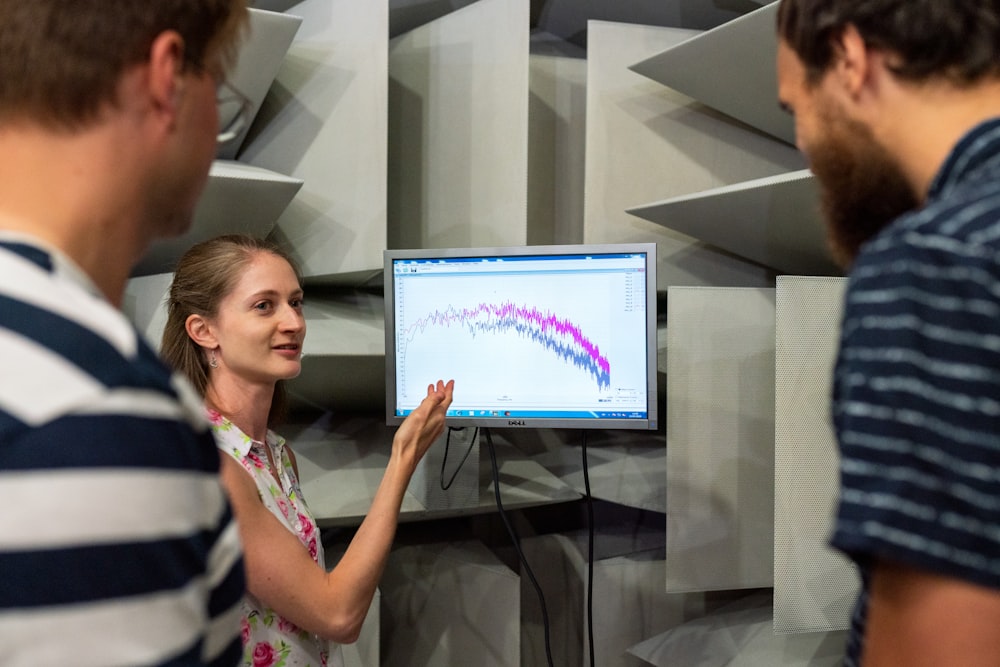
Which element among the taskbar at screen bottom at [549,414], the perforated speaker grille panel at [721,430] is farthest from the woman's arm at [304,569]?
the perforated speaker grille panel at [721,430]

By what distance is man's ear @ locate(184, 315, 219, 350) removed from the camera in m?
1.58

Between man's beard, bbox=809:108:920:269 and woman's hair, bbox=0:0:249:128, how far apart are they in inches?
21.0

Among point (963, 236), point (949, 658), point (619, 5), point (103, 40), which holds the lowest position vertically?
point (949, 658)

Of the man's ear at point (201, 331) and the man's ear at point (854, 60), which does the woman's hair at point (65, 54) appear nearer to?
the man's ear at point (854, 60)

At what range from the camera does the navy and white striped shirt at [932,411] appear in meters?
0.52

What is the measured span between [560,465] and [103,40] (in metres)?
2.08

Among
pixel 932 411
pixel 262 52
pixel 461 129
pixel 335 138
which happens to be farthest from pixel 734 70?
pixel 932 411

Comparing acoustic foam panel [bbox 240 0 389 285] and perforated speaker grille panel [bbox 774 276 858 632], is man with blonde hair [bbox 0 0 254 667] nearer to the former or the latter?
perforated speaker grille panel [bbox 774 276 858 632]

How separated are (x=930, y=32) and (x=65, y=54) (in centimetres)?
61

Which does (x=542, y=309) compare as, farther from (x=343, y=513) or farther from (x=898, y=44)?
(x=898, y=44)

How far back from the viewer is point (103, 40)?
0.57 meters

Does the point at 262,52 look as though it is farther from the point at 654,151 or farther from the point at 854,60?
the point at 854,60

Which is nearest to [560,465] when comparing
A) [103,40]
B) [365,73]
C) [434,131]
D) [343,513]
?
[343,513]

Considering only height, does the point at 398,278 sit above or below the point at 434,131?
below
